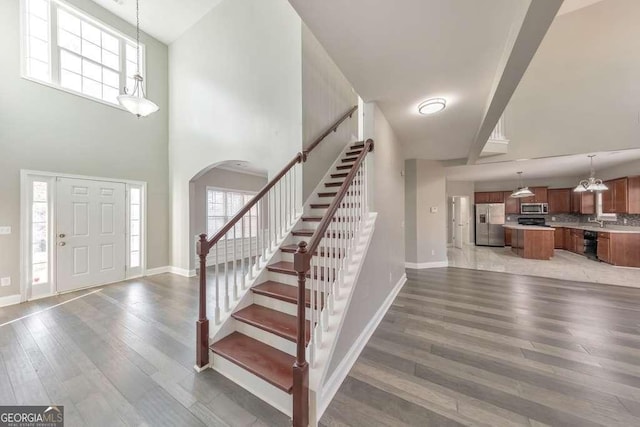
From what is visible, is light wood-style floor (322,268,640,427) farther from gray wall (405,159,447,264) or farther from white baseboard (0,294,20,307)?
white baseboard (0,294,20,307)

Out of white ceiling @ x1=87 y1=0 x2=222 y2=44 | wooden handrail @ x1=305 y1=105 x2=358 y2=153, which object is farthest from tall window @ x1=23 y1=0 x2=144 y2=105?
wooden handrail @ x1=305 y1=105 x2=358 y2=153

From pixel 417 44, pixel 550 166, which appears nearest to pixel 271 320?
pixel 417 44

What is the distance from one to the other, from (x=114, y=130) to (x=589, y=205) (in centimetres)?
1286

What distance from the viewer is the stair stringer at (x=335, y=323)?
61.3 inches

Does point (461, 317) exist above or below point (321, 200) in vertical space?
below

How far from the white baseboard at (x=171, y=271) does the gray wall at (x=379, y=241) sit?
13.6 ft

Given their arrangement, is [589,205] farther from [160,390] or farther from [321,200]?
[160,390]

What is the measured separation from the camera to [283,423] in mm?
1541

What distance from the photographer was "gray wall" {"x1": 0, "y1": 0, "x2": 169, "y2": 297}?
139 inches

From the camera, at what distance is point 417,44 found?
1.94 m

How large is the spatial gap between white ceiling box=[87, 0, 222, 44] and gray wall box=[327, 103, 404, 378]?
4.49m

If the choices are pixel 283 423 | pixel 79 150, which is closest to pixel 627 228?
pixel 283 423

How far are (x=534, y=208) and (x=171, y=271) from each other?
1177 centimetres

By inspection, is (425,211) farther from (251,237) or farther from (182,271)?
(182,271)
